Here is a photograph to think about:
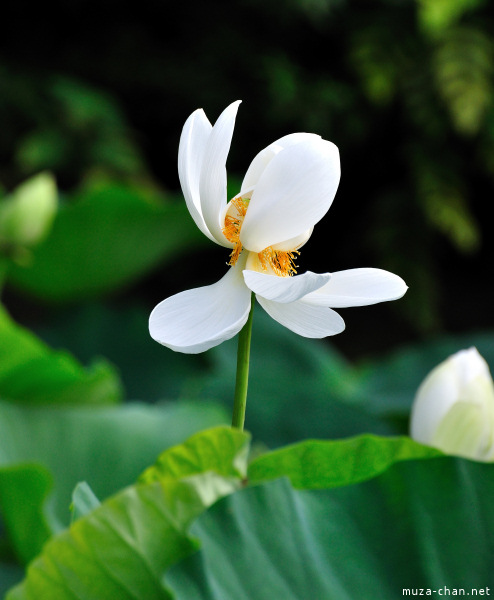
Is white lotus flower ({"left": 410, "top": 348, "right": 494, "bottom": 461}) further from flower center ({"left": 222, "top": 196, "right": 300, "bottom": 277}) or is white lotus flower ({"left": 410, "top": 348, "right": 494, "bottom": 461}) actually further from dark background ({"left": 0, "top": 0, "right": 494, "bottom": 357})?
dark background ({"left": 0, "top": 0, "right": 494, "bottom": 357})

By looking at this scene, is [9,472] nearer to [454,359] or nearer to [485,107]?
[454,359]

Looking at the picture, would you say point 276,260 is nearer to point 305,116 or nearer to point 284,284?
point 284,284

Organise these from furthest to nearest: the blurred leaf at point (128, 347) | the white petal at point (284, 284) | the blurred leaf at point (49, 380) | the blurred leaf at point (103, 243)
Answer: the blurred leaf at point (128, 347) → the blurred leaf at point (103, 243) → the blurred leaf at point (49, 380) → the white petal at point (284, 284)

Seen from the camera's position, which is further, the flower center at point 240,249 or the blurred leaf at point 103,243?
the blurred leaf at point 103,243

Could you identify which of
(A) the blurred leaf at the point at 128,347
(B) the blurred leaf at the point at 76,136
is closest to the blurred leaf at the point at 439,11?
(B) the blurred leaf at the point at 76,136

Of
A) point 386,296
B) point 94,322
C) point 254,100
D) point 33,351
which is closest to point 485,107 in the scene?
point 254,100

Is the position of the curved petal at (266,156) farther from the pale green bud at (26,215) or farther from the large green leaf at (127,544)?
the pale green bud at (26,215)
